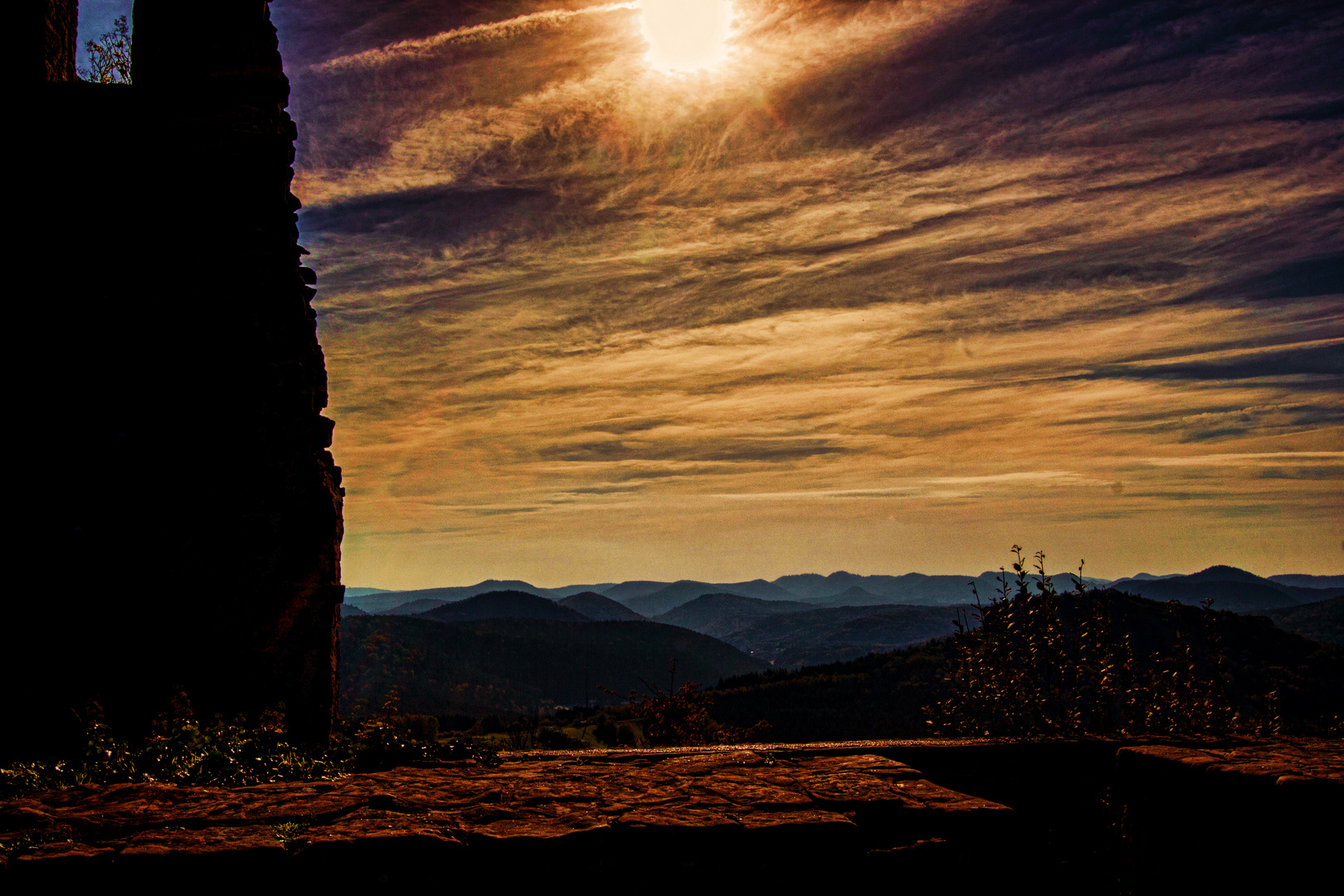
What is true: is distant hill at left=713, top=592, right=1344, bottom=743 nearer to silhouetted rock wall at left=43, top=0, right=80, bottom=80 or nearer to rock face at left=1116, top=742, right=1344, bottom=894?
rock face at left=1116, top=742, right=1344, bottom=894

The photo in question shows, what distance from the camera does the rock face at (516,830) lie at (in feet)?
9.72

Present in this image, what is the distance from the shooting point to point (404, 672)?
110250mm

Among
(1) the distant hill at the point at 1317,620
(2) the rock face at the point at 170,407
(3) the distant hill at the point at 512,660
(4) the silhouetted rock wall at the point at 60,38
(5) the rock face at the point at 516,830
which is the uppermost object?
(4) the silhouetted rock wall at the point at 60,38

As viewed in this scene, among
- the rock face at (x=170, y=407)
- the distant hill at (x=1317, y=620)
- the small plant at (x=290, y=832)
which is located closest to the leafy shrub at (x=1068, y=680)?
the small plant at (x=290, y=832)

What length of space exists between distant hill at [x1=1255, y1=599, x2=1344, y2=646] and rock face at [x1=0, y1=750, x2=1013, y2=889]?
473ft

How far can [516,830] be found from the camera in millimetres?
3184

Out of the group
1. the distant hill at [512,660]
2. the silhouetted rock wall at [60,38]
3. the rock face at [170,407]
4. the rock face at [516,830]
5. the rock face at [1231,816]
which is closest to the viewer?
the rock face at [516,830]

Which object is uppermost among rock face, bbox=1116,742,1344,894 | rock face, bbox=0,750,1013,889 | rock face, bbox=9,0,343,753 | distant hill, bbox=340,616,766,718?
rock face, bbox=9,0,343,753

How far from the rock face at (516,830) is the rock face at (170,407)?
7.52ft

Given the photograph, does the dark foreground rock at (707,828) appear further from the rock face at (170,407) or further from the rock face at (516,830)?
the rock face at (170,407)

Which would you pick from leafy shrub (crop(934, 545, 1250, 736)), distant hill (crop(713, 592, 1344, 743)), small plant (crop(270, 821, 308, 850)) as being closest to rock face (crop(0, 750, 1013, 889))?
small plant (crop(270, 821, 308, 850))

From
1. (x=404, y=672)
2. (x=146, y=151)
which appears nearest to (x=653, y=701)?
(x=146, y=151)

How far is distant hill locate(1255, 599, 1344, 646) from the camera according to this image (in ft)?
403

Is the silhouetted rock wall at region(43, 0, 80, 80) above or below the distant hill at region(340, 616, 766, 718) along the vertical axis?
above
